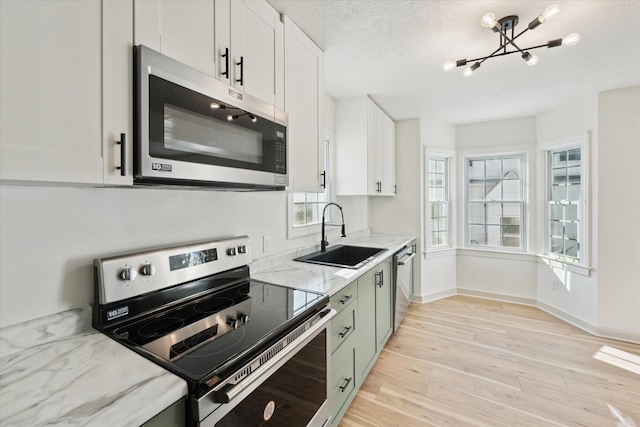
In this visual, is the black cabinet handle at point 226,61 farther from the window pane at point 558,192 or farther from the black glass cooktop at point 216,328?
the window pane at point 558,192

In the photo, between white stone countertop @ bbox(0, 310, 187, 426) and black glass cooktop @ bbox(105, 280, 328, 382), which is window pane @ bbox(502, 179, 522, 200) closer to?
black glass cooktop @ bbox(105, 280, 328, 382)

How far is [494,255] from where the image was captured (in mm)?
3990

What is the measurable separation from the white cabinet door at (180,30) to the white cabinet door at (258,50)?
140mm

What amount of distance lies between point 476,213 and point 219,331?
4.07 m

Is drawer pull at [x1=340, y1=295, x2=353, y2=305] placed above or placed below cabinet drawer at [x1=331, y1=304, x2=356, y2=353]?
above

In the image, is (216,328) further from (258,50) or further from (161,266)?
(258,50)

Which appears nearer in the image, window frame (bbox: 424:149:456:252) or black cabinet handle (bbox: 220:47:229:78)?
black cabinet handle (bbox: 220:47:229:78)

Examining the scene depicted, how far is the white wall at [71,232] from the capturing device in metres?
0.90

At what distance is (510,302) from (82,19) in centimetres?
477

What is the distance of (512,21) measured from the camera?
1.76 meters

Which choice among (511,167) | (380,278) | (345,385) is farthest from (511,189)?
(345,385)

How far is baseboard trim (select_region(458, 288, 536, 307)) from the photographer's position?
3793 millimetres

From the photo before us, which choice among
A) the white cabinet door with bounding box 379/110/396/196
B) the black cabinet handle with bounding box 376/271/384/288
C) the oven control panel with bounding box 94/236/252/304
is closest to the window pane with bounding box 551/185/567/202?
the white cabinet door with bounding box 379/110/396/196

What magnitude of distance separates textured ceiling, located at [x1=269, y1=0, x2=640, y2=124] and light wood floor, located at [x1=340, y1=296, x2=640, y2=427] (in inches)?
97.2
